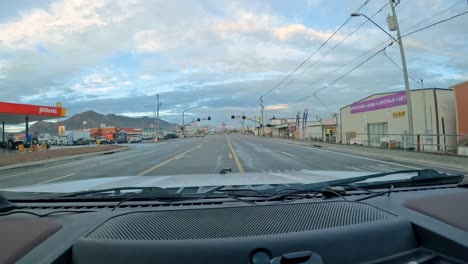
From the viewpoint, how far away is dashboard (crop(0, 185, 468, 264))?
1.83 m

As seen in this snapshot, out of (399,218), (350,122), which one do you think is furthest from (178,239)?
(350,122)

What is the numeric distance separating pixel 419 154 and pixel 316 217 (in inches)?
834

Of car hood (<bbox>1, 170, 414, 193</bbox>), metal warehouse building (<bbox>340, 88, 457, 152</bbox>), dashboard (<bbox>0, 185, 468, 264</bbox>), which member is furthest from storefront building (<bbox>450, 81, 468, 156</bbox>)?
dashboard (<bbox>0, 185, 468, 264</bbox>)

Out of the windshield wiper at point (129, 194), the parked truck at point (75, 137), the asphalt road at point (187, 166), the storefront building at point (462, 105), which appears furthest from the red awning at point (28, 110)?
the storefront building at point (462, 105)

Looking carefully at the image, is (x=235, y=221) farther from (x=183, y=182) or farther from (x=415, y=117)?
(x=415, y=117)

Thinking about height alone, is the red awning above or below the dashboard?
above

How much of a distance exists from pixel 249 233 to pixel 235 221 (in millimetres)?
223

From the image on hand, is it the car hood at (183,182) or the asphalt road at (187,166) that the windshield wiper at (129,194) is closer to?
the car hood at (183,182)

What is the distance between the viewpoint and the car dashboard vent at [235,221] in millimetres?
2004

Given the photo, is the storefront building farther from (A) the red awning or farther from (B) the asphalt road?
(A) the red awning

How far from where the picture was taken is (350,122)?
48500mm

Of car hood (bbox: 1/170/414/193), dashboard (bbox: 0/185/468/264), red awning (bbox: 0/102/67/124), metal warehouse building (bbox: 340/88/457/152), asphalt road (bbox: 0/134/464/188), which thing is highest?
red awning (bbox: 0/102/67/124)

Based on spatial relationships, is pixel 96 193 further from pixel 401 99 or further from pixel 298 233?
pixel 401 99

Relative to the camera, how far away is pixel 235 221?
2.19 meters
